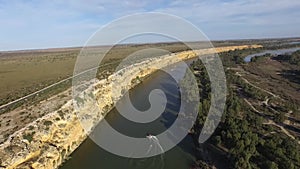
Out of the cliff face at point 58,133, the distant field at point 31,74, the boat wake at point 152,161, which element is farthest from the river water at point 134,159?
the distant field at point 31,74

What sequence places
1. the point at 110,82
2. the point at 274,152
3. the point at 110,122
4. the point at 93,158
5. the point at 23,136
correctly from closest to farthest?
the point at 274,152
the point at 23,136
the point at 93,158
the point at 110,122
the point at 110,82

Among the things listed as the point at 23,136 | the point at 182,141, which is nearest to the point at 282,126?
the point at 182,141

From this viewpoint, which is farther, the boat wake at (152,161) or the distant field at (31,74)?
the distant field at (31,74)

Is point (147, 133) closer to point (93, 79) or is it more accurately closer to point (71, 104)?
point (71, 104)

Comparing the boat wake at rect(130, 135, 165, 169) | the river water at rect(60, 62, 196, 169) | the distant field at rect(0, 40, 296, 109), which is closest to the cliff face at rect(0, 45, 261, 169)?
the river water at rect(60, 62, 196, 169)

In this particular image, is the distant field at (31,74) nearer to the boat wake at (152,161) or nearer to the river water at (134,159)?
the river water at (134,159)

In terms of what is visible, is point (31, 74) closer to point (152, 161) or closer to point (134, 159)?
point (134, 159)

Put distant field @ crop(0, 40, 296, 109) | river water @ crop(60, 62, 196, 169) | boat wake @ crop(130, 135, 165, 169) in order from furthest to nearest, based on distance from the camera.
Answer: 1. distant field @ crop(0, 40, 296, 109)
2. river water @ crop(60, 62, 196, 169)
3. boat wake @ crop(130, 135, 165, 169)

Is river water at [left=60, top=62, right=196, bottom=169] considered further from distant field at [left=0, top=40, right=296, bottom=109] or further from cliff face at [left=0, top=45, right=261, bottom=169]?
distant field at [left=0, top=40, right=296, bottom=109]
